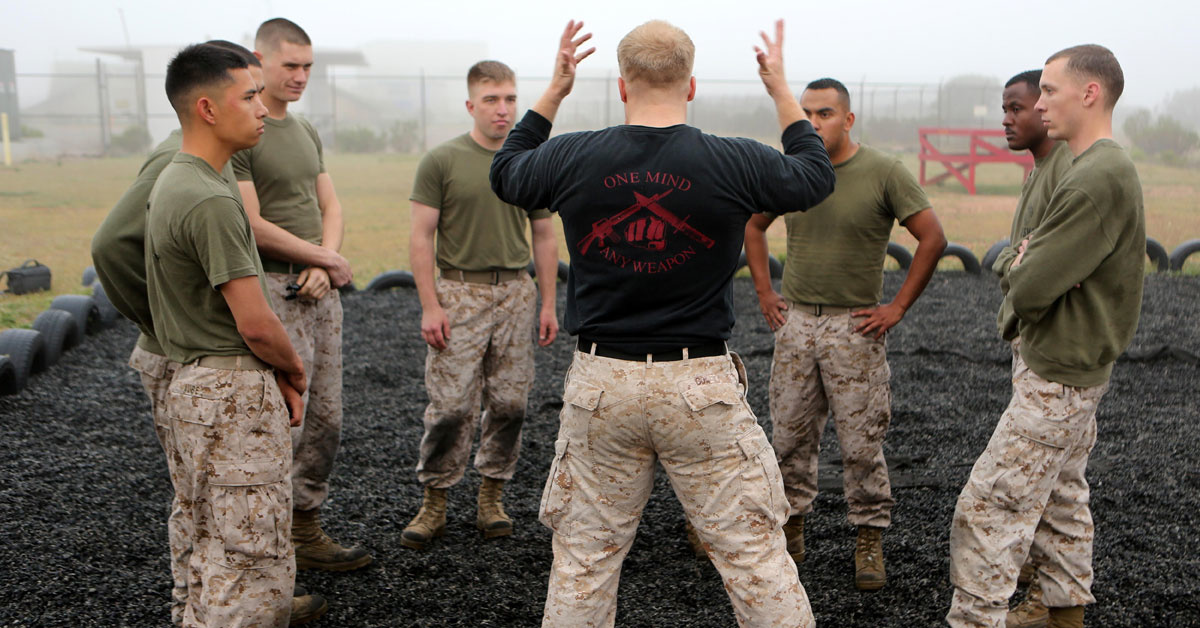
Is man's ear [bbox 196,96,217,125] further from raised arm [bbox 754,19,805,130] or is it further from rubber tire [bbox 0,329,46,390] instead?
rubber tire [bbox 0,329,46,390]

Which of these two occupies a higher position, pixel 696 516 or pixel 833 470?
pixel 696 516

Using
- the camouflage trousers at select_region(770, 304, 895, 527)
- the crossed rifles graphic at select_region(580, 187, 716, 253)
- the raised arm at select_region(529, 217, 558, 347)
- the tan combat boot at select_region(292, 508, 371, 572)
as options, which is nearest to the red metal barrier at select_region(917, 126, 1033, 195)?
the raised arm at select_region(529, 217, 558, 347)

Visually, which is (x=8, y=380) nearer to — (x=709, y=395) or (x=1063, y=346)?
(x=709, y=395)

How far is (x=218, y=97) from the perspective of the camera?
2.96m

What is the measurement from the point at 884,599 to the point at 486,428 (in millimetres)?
1999

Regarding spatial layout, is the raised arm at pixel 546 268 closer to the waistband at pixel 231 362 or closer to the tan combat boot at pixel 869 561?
the tan combat boot at pixel 869 561

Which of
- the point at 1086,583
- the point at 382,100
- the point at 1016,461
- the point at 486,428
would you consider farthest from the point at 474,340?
the point at 382,100

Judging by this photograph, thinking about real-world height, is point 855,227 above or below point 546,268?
above

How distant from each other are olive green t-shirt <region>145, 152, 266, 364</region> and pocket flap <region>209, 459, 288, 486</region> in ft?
1.14

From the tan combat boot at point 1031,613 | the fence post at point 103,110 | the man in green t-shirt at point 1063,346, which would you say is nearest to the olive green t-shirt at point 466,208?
the man in green t-shirt at point 1063,346

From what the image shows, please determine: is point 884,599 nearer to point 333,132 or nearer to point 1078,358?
point 1078,358

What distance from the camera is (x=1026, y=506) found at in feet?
10.7

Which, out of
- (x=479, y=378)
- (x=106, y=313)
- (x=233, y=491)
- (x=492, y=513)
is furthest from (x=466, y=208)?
(x=106, y=313)

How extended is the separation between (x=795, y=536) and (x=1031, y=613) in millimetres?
1001
